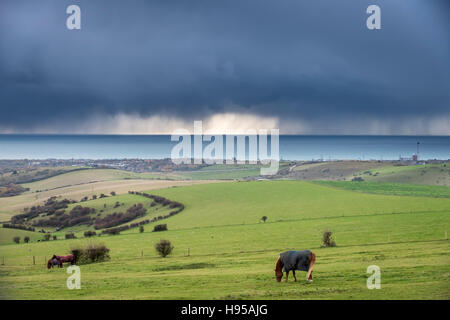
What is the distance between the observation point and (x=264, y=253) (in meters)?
29.9

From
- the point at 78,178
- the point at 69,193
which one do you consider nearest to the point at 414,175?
the point at 69,193

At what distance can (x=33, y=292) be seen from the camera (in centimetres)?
1755

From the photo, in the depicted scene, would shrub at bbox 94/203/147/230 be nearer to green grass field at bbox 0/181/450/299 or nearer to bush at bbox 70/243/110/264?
green grass field at bbox 0/181/450/299

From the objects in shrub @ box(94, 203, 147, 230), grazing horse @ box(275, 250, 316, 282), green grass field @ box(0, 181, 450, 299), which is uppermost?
grazing horse @ box(275, 250, 316, 282)

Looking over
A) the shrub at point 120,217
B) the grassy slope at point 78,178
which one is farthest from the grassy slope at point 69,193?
the shrub at point 120,217

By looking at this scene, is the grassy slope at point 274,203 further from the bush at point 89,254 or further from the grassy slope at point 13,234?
the bush at point 89,254

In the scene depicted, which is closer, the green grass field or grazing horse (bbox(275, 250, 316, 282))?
the green grass field

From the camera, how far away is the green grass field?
51.8 ft

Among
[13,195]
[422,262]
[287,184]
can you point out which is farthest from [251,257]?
[13,195]

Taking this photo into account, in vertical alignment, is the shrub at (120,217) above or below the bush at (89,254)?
below

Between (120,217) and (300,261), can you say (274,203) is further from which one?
(300,261)

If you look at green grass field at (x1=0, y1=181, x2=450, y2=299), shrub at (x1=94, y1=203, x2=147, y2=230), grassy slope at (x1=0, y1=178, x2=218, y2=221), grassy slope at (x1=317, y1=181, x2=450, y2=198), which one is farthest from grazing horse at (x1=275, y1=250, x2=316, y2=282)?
grassy slope at (x1=0, y1=178, x2=218, y2=221)

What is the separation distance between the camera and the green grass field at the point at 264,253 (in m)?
15.8
